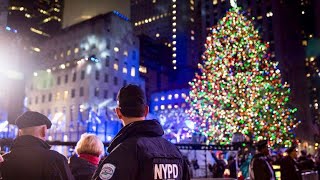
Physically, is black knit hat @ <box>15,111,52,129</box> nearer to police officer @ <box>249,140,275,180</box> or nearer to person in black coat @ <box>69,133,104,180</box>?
person in black coat @ <box>69,133,104,180</box>

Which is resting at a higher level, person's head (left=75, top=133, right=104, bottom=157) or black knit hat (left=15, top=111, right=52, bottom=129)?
black knit hat (left=15, top=111, right=52, bottom=129)

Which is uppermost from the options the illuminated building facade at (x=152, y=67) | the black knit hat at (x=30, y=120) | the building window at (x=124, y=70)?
the illuminated building facade at (x=152, y=67)

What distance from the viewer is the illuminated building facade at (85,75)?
188 ft

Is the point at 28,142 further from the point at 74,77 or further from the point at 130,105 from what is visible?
the point at 74,77

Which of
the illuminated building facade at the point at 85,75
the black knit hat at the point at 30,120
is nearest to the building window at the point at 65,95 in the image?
the illuminated building facade at the point at 85,75

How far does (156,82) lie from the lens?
94.2 meters

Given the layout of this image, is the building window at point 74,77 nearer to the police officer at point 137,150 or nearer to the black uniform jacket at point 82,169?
the black uniform jacket at point 82,169

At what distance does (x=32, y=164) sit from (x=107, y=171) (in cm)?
185

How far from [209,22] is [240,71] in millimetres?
69424

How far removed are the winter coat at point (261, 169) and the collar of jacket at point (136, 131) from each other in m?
5.44

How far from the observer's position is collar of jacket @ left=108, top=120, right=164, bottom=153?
242 centimetres

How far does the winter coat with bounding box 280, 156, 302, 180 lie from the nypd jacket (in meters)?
6.77

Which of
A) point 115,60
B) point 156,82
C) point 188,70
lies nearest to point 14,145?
point 115,60

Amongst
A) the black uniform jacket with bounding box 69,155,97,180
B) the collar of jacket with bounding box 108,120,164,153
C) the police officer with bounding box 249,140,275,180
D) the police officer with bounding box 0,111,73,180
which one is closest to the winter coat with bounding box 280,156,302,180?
the police officer with bounding box 249,140,275,180
